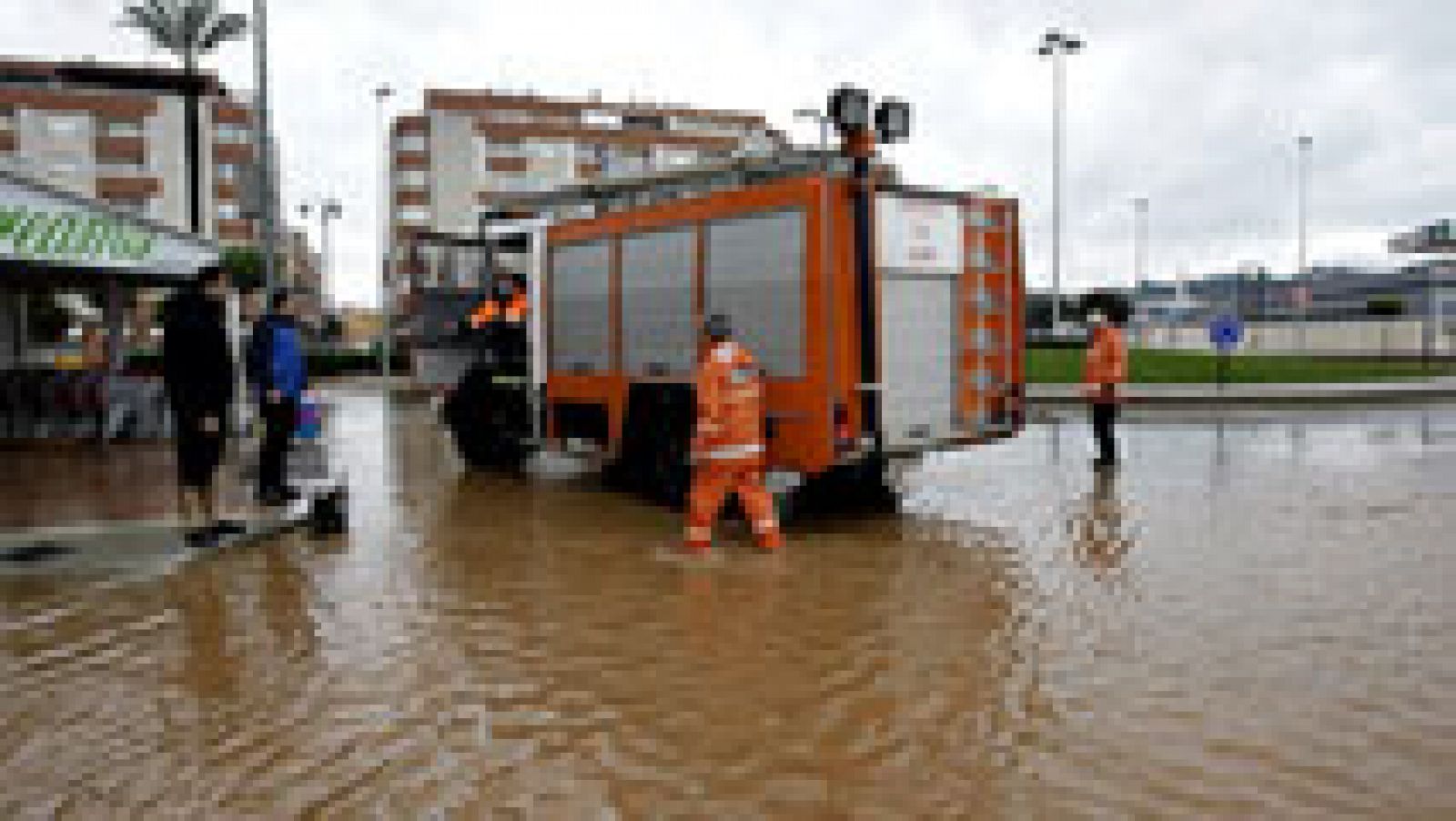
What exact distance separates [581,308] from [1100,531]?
204 inches

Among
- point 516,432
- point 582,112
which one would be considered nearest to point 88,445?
point 516,432

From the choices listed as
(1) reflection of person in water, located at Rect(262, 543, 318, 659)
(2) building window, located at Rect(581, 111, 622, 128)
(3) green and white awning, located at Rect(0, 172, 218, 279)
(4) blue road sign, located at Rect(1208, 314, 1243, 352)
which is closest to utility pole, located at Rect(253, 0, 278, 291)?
(3) green and white awning, located at Rect(0, 172, 218, 279)

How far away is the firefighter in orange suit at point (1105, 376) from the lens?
12.8 m

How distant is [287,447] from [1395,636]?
819 cm

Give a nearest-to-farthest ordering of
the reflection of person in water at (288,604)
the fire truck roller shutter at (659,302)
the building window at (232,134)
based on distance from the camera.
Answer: the reflection of person in water at (288,604) → the fire truck roller shutter at (659,302) → the building window at (232,134)

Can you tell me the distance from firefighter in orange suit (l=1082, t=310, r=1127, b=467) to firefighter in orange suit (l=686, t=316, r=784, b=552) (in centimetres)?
579

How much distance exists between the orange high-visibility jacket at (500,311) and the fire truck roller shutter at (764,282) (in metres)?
3.33

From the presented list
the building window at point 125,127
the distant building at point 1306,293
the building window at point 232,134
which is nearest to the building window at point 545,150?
the building window at point 232,134

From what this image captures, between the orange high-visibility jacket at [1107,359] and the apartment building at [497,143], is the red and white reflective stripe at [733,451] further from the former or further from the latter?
the apartment building at [497,143]

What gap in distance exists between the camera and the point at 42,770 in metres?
4.23

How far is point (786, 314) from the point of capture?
8906mm

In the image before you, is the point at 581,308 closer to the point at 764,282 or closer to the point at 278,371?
the point at 764,282

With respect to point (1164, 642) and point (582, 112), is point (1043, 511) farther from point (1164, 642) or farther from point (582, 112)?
point (582, 112)

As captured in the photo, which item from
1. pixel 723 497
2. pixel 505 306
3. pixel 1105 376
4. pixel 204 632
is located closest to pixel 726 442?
pixel 723 497
